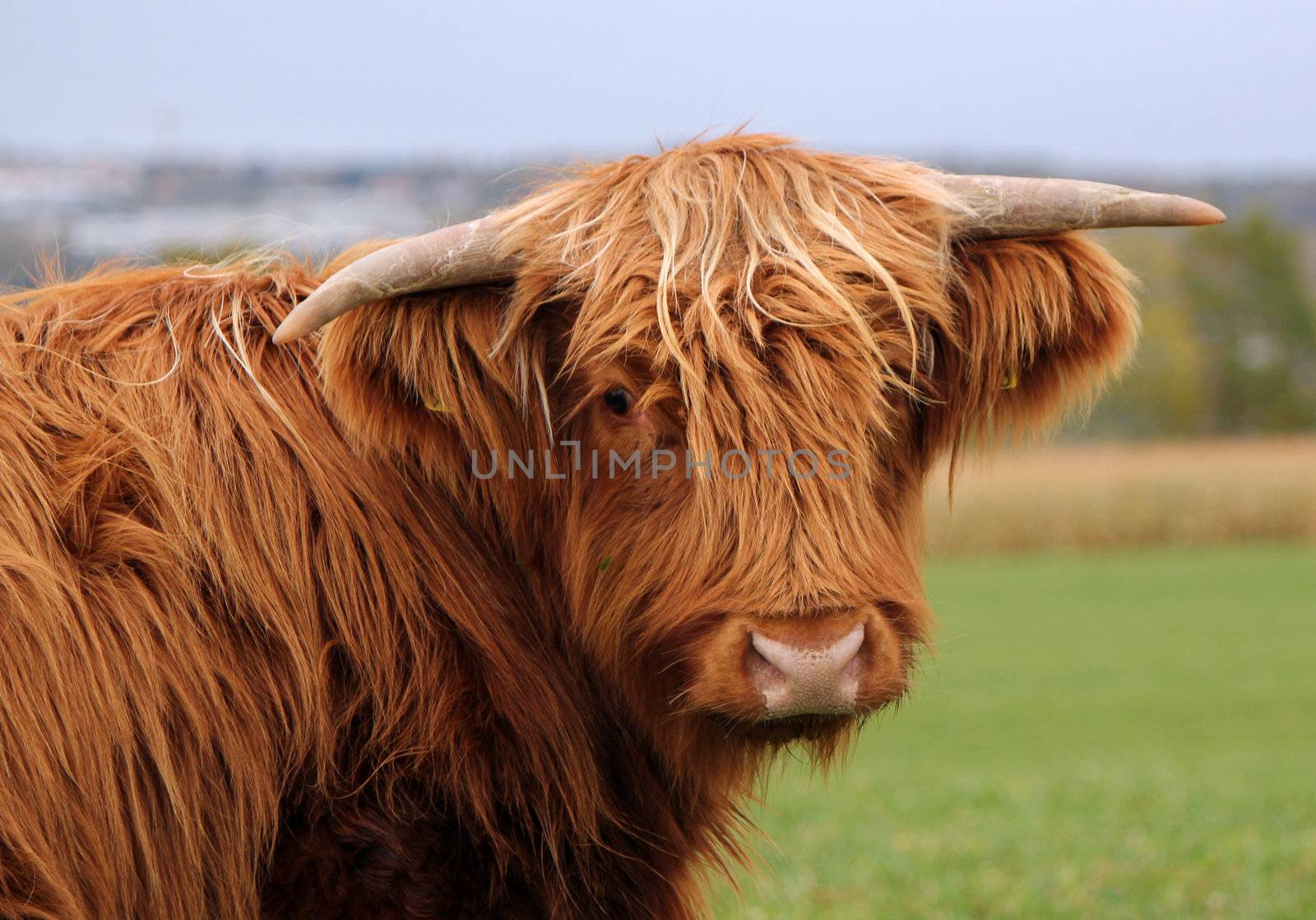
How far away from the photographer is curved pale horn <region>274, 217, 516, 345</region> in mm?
2430

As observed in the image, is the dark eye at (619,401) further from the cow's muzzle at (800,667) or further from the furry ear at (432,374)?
the cow's muzzle at (800,667)

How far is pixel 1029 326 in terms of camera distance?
2.76m

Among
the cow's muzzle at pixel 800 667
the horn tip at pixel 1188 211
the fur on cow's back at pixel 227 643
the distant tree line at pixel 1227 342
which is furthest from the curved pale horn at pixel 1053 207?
the distant tree line at pixel 1227 342

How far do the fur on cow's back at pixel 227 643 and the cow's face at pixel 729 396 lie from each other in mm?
154

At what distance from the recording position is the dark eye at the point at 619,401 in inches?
97.1

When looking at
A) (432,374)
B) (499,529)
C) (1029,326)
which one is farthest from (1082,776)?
(432,374)

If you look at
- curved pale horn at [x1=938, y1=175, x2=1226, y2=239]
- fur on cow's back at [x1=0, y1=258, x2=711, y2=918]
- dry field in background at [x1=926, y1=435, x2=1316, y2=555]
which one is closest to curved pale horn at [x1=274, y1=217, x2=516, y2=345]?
fur on cow's back at [x1=0, y1=258, x2=711, y2=918]

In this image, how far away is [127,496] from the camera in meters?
2.44

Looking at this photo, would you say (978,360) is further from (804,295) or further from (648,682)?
(648,682)

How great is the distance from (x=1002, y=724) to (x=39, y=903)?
1176 centimetres

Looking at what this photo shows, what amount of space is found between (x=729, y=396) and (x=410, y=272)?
0.63m

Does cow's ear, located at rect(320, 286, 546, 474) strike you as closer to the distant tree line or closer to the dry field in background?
the dry field in background

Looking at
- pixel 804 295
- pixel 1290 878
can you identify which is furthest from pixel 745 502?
pixel 1290 878

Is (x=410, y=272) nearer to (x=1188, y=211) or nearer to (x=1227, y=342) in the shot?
(x=1188, y=211)
